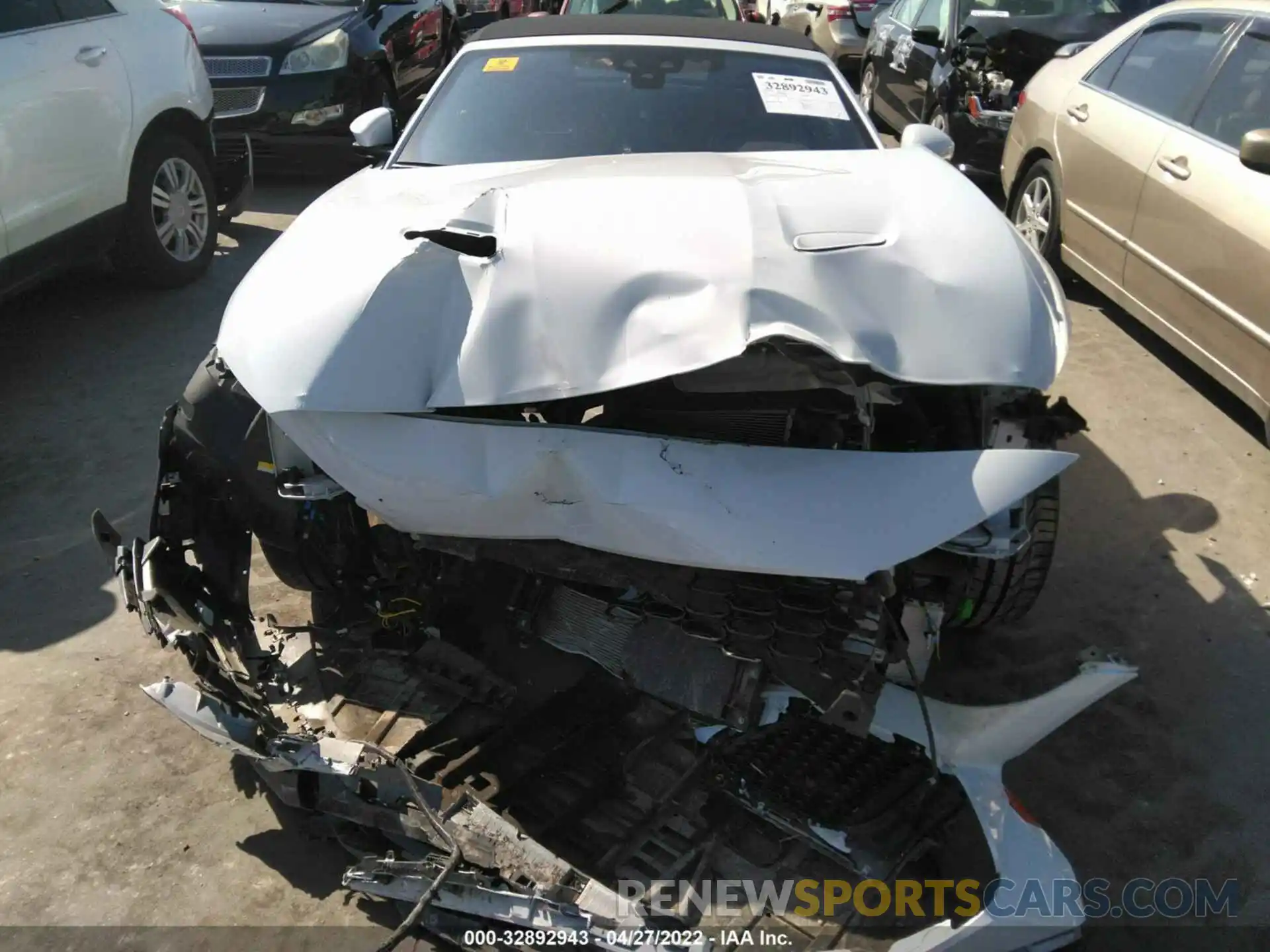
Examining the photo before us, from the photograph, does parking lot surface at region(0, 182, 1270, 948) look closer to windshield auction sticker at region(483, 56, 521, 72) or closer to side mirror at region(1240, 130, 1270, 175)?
side mirror at region(1240, 130, 1270, 175)

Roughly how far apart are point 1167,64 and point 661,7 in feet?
14.5

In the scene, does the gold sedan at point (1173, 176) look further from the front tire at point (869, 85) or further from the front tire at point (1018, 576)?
the front tire at point (869, 85)

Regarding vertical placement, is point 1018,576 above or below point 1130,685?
above

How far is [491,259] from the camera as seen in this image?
2.25 metres

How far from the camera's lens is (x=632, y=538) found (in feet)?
6.59

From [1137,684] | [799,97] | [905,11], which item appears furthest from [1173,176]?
[905,11]

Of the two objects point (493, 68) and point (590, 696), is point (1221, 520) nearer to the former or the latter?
point (590, 696)

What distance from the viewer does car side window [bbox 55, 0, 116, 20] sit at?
4902 mm

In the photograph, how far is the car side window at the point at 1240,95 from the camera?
4.21 metres

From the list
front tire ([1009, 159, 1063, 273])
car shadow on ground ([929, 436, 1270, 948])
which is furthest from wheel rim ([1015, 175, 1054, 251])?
car shadow on ground ([929, 436, 1270, 948])

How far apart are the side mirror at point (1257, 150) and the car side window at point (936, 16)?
12.3 ft

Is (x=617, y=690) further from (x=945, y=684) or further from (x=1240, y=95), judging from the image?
(x=1240, y=95)

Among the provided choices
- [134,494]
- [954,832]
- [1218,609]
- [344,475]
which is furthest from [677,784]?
[134,494]

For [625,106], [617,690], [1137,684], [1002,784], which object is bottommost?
[1137,684]
